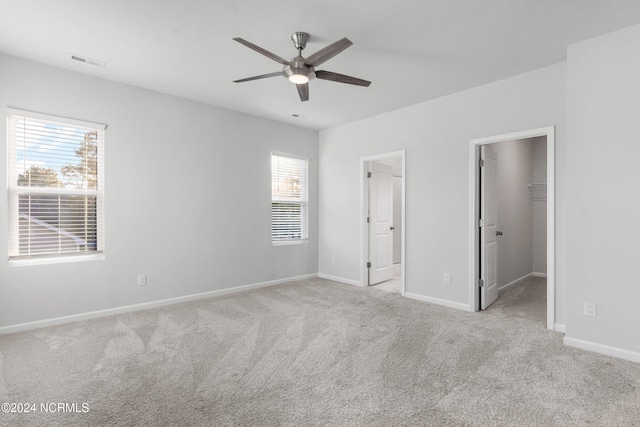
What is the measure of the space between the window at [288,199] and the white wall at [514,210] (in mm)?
3047

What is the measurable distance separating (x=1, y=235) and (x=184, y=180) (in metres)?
1.87

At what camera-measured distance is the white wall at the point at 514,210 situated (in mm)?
4895

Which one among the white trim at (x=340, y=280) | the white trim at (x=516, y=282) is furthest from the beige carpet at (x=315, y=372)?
the white trim at (x=340, y=280)

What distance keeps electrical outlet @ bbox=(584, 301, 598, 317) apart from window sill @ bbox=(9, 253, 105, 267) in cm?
491

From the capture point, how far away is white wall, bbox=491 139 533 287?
4.89 meters

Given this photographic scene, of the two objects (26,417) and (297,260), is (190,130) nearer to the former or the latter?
(297,260)

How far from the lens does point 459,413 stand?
77.0 inches

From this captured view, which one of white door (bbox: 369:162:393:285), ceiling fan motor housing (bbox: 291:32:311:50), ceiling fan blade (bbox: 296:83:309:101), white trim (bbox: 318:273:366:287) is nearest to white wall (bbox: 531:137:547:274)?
white door (bbox: 369:162:393:285)

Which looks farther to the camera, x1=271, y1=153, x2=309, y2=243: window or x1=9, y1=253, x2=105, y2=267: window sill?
x1=271, y1=153, x2=309, y2=243: window

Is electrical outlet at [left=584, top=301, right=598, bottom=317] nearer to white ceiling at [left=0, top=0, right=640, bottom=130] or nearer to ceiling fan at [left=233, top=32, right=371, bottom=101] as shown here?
white ceiling at [left=0, top=0, right=640, bottom=130]

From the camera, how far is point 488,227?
4.14m

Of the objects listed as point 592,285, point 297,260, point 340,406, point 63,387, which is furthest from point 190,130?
point 592,285

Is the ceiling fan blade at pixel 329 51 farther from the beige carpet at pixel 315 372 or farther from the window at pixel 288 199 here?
the window at pixel 288 199

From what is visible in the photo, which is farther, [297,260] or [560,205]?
[297,260]
